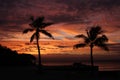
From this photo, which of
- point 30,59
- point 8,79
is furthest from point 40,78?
point 30,59

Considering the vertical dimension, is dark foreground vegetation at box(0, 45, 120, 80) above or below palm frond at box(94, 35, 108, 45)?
below

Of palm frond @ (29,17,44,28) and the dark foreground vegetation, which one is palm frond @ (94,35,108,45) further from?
palm frond @ (29,17,44,28)

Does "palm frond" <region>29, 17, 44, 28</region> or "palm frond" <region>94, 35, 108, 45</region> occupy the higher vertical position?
"palm frond" <region>29, 17, 44, 28</region>

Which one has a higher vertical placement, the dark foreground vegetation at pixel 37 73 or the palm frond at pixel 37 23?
the palm frond at pixel 37 23

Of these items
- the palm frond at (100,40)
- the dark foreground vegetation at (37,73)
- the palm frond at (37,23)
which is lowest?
the dark foreground vegetation at (37,73)

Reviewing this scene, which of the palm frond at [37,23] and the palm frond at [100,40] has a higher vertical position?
the palm frond at [37,23]

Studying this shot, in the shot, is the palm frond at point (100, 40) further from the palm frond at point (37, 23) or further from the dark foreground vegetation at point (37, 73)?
the palm frond at point (37, 23)

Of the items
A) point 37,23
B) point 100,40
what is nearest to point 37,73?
point 37,23

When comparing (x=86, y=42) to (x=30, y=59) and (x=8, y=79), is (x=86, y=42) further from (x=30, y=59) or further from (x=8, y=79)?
(x=30, y=59)

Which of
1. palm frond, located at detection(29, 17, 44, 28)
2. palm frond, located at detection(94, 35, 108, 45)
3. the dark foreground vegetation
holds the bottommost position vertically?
the dark foreground vegetation

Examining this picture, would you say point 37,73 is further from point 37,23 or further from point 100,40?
point 100,40

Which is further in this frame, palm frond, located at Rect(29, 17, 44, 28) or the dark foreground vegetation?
palm frond, located at Rect(29, 17, 44, 28)

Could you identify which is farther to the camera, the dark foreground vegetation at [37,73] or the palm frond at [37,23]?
the palm frond at [37,23]

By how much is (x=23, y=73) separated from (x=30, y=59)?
21612 millimetres
